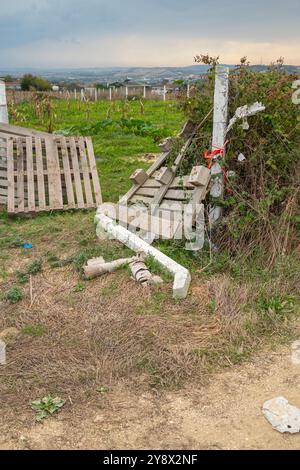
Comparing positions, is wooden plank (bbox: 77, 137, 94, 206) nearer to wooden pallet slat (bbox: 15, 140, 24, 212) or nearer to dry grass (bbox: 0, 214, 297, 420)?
wooden pallet slat (bbox: 15, 140, 24, 212)

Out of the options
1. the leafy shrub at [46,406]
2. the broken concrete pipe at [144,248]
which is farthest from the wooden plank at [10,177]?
the leafy shrub at [46,406]

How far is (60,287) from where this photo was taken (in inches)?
182

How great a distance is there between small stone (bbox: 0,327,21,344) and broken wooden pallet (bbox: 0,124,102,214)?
3.05 metres

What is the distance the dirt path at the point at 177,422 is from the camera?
2768mm

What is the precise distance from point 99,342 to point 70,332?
0.30m

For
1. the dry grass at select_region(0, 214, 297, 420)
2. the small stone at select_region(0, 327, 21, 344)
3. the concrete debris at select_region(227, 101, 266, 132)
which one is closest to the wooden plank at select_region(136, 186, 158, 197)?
the concrete debris at select_region(227, 101, 266, 132)

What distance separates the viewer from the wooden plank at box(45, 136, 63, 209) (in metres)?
6.93

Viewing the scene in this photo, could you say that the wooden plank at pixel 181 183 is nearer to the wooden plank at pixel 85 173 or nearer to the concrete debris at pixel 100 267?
the concrete debris at pixel 100 267

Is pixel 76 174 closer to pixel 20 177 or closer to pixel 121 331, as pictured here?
pixel 20 177

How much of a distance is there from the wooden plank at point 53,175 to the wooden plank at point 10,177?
1.72 feet
